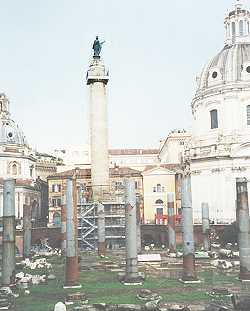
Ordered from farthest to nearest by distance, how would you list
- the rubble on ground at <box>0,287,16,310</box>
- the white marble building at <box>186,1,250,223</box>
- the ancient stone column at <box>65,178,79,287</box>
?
the white marble building at <box>186,1,250,223</box> < the ancient stone column at <box>65,178,79,287</box> < the rubble on ground at <box>0,287,16,310</box>

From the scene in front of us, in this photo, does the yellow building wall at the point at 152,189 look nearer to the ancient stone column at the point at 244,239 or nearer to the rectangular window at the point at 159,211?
the rectangular window at the point at 159,211

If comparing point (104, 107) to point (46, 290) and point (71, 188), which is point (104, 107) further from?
point (46, 290)

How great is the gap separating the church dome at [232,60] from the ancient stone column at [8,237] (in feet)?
124

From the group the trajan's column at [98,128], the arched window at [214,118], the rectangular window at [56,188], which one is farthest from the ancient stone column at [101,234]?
the rectangular window at [56,188]

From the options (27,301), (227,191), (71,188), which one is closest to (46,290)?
(27,301)

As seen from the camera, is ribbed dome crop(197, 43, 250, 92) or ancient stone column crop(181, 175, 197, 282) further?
ribbed dome crop(197, 43, 250, 92)

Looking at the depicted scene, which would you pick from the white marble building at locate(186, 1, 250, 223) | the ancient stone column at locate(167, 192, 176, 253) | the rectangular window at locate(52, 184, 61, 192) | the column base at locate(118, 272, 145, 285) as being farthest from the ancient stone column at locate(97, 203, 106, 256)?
the rectangular window at locate(52, 184, 61, 192)

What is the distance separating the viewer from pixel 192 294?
20.2 meters

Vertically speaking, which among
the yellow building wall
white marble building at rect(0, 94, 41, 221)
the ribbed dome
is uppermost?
the ribbed dome

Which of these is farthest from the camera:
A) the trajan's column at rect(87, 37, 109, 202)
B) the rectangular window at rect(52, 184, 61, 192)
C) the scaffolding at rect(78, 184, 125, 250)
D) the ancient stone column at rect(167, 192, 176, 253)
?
the rectangular window at rect(52, 184, 61, 192)

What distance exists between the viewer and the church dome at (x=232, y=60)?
56438 millimetres

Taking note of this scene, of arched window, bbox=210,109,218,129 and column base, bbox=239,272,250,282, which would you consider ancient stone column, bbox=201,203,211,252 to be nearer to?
column base, bbox=239,272,250,282

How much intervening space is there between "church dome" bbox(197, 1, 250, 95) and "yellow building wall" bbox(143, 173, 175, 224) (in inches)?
426

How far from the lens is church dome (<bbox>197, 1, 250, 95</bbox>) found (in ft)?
185
